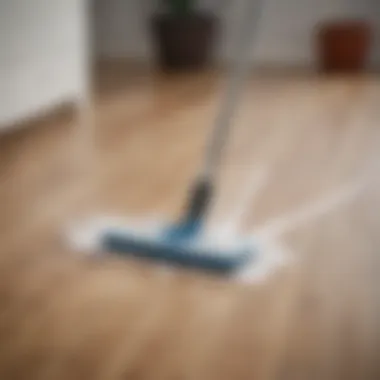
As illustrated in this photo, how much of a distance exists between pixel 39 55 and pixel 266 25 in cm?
211

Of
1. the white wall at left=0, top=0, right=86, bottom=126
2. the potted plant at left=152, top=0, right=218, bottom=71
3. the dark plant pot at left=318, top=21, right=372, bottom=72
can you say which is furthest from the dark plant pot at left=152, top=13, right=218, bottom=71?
the white wall at left=0, top=0, right=86, bottom=126

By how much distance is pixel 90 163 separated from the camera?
245 cm

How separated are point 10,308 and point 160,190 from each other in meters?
0.79

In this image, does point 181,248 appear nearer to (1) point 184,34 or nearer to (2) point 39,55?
(2) point 39,55

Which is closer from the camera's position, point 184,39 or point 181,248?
point 181,248

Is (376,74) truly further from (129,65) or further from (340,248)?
(340,248)

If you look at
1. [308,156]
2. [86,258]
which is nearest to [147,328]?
[86,258]

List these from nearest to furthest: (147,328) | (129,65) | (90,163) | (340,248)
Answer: (147,328) < (340,248) < (90,163) < (129,65)

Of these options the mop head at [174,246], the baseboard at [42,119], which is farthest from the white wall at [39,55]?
the mop head at [174,246]

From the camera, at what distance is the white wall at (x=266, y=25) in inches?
185

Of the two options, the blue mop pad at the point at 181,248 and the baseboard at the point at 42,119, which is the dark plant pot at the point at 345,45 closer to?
the baseboard at the point at 42,119

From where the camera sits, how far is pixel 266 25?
482cm

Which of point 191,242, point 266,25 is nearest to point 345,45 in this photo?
point 266,25

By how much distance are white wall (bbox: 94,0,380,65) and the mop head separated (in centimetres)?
304
